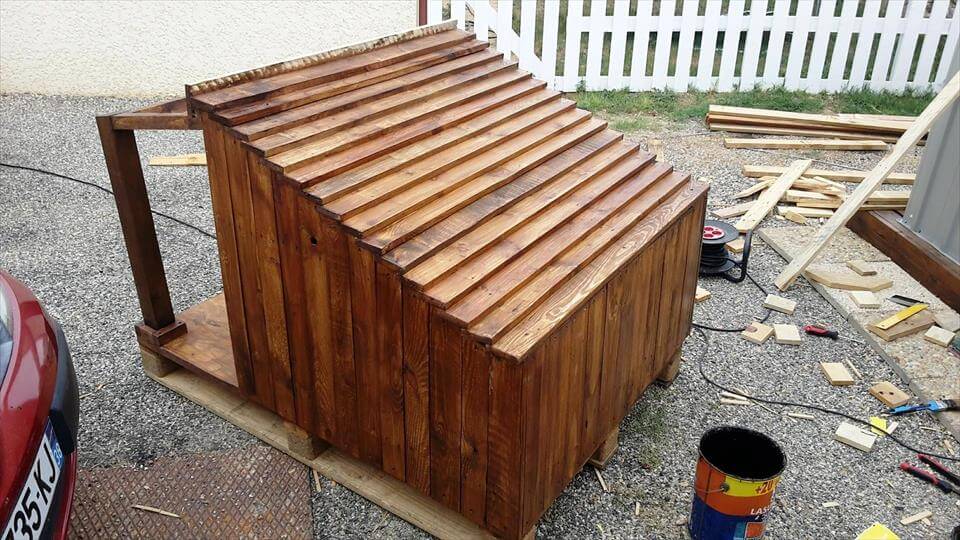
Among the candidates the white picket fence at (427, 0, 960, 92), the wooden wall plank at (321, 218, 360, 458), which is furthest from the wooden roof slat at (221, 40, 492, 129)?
the white picket fence at (427, 0, 960, 92)

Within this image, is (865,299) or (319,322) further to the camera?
(865,299)

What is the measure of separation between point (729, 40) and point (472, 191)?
6.63m

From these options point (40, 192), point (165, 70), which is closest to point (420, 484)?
point (40, 192)

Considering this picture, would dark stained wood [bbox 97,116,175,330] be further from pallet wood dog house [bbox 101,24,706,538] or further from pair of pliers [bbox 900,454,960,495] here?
pair of pliers [bbox 900,454,960,495]

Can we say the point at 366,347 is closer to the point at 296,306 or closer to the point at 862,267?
the point at 296,306

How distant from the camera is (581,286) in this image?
127 inches

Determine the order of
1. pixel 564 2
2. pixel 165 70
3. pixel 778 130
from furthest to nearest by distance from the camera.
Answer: pixel 564 2 < pixel 165 70 < pixel 778 130

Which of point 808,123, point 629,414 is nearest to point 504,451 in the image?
point 629,414

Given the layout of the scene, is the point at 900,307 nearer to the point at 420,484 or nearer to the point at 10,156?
the point at 420,484

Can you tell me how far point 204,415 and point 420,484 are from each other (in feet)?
4.61

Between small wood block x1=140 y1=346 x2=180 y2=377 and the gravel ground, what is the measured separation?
72 millimetres

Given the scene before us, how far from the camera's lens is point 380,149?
3477 millimetres

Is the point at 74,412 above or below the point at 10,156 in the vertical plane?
above

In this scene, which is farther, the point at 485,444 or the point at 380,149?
the point at 380,149
